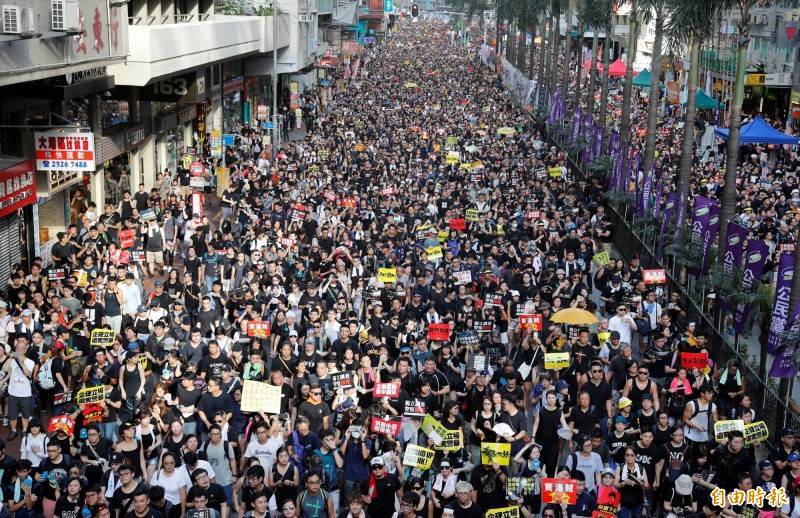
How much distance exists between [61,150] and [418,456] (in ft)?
41.1

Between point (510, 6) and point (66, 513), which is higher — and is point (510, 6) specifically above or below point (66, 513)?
above

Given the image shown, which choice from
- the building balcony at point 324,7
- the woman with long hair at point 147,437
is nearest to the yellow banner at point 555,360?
the woman with long hair at point 147,437

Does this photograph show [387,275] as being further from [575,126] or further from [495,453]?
[575,126]

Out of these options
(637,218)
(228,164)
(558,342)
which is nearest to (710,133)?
(637,218)

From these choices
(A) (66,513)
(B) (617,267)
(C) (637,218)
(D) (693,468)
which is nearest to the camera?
(A) (66,513)

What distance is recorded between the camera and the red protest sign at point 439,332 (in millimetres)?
15539

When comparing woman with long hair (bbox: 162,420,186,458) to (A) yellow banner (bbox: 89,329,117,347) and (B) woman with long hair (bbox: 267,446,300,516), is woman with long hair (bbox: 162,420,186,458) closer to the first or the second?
(B) woman with long hair (bbox: 267,446,300,516)

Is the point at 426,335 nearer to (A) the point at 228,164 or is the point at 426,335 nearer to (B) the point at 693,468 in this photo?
(B) the point at 693,468

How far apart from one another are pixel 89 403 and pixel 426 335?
5.35 meters

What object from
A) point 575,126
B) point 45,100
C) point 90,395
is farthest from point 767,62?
point 90,395

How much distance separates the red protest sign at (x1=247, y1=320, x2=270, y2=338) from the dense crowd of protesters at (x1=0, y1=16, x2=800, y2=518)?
0.09 m

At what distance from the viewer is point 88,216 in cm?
2525

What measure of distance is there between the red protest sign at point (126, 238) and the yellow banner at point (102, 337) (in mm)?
6003

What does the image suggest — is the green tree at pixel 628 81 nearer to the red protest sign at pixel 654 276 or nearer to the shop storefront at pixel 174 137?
the shop storefront at pixel 174 137
